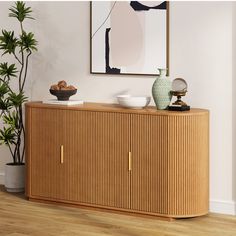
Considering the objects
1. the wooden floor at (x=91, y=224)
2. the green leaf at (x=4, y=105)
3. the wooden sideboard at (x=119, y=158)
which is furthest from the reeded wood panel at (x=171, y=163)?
the green leaf at (x=4, y=105)

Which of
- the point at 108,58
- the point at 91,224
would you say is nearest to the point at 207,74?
the point at 108,58

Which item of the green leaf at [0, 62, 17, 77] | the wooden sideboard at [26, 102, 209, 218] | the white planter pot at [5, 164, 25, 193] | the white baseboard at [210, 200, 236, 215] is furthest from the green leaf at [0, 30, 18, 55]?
the white baseboard at [210, 200, 236, 215]

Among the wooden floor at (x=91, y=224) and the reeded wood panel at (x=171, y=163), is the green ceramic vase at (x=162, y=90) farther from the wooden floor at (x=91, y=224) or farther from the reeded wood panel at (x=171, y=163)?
the wooden floor at (x=91, y=224)

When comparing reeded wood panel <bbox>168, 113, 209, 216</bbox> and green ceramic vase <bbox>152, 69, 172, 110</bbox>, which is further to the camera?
green ceramic vase <bbox>152, 69, 172, 110</bbox>

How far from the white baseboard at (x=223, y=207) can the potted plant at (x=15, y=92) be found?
162 cm

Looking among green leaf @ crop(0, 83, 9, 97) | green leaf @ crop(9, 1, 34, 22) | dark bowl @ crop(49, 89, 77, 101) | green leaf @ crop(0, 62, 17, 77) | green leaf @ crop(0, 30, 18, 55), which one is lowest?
dark bowl @ crop(49, 89, 77, 101)

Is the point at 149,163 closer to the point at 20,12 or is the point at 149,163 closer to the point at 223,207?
the point at 223,207

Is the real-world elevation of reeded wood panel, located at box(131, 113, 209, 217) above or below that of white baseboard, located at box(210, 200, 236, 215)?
above

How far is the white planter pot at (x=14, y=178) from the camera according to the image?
571cm

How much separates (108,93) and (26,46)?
2.47 feet

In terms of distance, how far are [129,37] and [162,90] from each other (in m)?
0.61

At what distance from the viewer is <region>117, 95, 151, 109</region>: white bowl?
5023 mm

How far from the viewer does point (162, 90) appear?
16.3 ft

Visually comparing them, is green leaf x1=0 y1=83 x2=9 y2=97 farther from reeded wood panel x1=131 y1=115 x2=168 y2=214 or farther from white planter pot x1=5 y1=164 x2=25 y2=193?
reeded wood panel x1=131 y1=115 x2=168 y2=214
